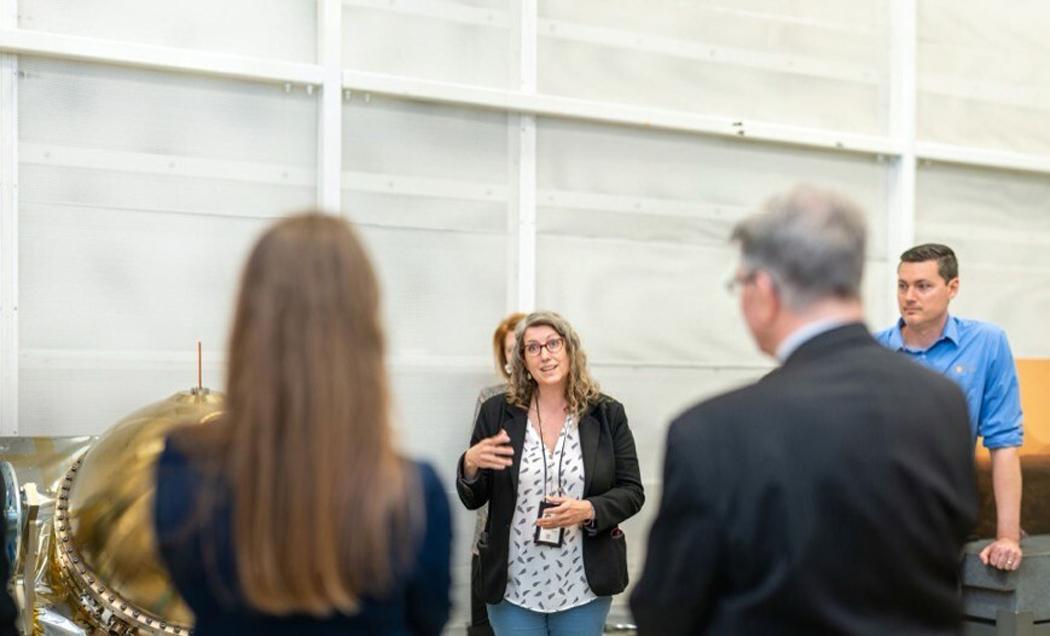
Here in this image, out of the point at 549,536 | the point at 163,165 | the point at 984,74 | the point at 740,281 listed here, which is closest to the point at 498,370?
the point at 549,536

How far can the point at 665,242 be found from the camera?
530 cm

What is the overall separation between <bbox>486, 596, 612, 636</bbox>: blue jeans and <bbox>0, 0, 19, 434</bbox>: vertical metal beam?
1990mm

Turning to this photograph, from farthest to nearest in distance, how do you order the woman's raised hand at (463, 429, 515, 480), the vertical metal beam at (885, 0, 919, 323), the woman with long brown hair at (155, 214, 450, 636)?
1. the vertical metal beam at (885, 0, 919, 323)
2. the woman's raised hand at (463, 429, 515, 480)
3. the woman with long brown hair at (155, 214, 450, 636)

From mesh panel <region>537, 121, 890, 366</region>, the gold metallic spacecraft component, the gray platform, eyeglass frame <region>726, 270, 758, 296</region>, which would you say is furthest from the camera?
mesh panel <region>537, 121, 890, 366</region>

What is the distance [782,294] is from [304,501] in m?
0.75

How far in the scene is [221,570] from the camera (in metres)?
1.41

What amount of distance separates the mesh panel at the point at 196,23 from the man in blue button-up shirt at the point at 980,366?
8.74ft

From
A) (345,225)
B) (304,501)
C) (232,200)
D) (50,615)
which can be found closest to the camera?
(304,501)

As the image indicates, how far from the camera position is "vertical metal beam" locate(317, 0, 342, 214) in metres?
4.51

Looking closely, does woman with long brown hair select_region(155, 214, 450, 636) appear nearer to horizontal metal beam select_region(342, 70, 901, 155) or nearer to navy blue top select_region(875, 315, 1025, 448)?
navy blue top select_region(875, 315, 1025, 448)

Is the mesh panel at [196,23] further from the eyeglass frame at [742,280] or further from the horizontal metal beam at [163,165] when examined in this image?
the eyeglass frame at [742,280]

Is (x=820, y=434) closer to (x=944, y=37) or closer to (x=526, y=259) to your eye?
(x=526, y=259)

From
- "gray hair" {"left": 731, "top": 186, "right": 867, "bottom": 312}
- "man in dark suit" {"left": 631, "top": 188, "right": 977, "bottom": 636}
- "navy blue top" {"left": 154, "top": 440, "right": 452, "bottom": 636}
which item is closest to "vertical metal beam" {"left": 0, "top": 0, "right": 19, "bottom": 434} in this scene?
"navy blue top" {"left": 154, "top": 440, "right": 452, "bottom": 636}

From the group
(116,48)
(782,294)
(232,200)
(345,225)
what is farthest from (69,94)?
(782,294)
